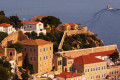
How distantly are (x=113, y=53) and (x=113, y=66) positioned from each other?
1.98m

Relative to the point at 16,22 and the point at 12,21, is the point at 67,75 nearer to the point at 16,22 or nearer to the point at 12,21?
the point at 16,22

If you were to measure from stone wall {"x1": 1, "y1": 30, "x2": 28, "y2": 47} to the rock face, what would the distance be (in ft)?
20.6

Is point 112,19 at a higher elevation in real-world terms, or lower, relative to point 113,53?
higher

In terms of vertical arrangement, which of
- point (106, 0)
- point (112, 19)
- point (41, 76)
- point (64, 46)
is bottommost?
point (41, 76)

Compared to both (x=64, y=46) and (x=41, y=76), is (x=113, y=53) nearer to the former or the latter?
(x=64, y=46)

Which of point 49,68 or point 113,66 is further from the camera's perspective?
point 113,66

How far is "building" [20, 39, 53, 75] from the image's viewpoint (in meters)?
54.6

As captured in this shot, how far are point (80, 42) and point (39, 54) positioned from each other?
12498 millimetres

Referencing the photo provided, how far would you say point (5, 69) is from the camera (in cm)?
4884

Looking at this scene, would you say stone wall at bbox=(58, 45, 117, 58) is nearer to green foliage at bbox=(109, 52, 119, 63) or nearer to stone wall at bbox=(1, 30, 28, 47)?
green foliage at bbox=(109, 52, 119, 63)

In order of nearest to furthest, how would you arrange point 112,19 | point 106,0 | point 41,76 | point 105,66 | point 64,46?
point 41,76 < point 105,66 < point 64,46 < point 112,19 < point 106,0

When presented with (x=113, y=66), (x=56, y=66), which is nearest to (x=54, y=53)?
(x=56, y=66)

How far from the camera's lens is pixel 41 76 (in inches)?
2124

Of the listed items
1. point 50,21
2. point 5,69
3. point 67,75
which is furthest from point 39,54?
point 50,21
